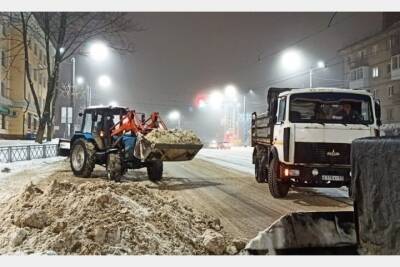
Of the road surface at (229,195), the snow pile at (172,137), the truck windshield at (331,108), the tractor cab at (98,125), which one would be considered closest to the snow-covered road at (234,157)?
the road surface at (229,195)

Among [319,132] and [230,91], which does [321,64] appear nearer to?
[319,132]

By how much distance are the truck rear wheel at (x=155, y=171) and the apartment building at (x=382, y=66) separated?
4.24m

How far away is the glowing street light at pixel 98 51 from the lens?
688 cm

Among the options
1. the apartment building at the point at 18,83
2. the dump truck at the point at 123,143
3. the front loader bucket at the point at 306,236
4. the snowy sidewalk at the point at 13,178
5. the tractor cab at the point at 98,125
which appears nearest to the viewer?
the front loader bucket at the point at 306,236

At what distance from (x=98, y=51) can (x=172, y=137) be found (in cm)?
192

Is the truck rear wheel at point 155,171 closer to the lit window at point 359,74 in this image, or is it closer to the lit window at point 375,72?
the lit window at point 359,74

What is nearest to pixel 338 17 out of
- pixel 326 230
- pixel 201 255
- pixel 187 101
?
pixel 187 101

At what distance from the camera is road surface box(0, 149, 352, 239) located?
534 centimetres

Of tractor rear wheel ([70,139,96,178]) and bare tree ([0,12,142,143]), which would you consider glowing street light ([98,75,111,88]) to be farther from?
tractor rear wheel ([70,139,96,178])

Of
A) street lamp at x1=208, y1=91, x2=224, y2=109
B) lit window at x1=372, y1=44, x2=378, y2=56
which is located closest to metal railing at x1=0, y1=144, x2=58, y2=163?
street lamp at x1=208, y1=91, x2=224, y2=109

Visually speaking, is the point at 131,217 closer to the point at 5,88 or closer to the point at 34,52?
the point at 5,88

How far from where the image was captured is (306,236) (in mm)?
4137

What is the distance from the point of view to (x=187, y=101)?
6027 mm

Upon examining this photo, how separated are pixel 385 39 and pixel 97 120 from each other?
5847mm
